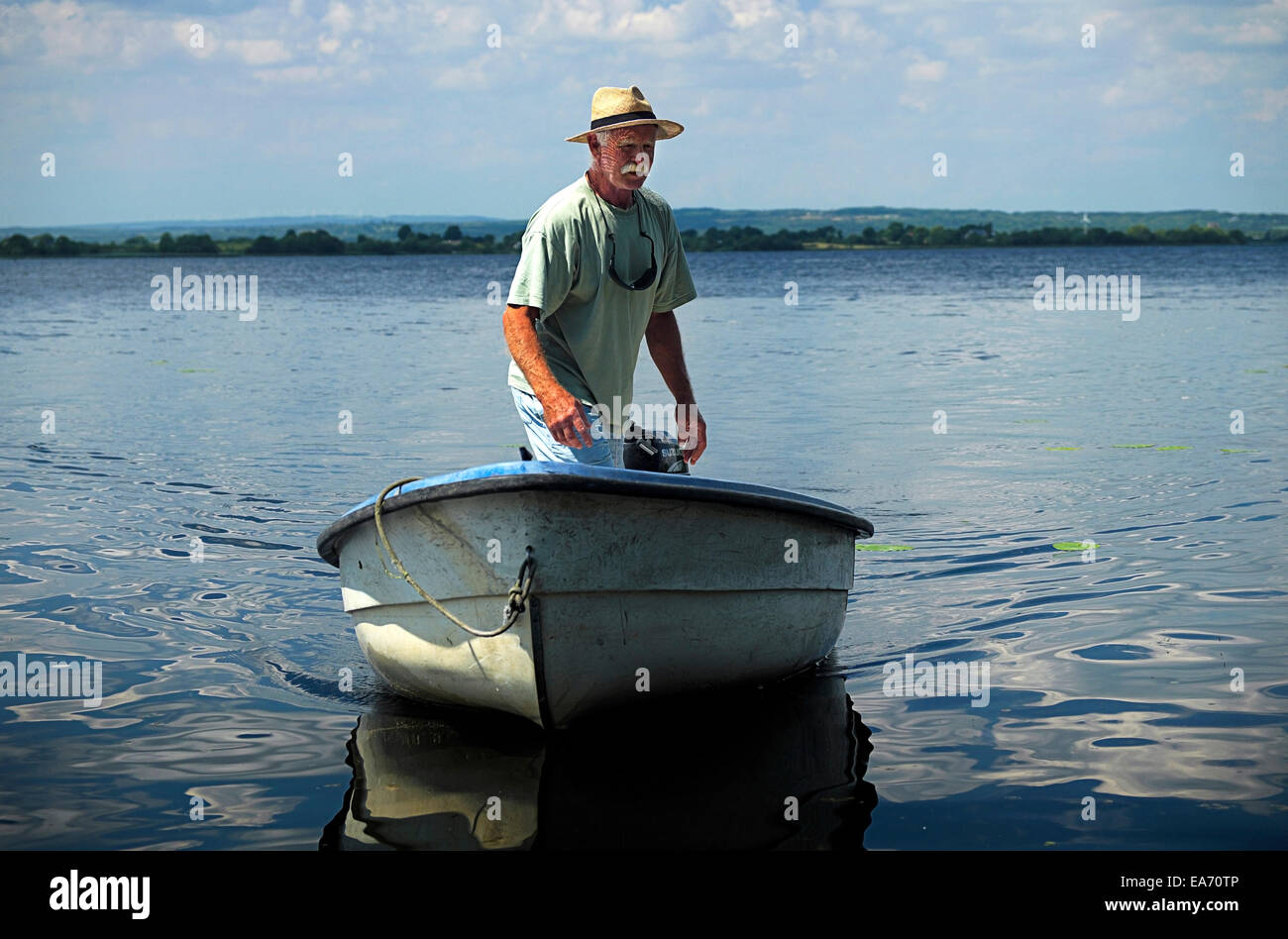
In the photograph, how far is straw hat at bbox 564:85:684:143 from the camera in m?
5.77

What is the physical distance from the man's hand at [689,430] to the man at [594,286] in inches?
23.6

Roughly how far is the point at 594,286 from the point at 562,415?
0.68m

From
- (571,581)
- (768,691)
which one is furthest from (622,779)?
(768,691)

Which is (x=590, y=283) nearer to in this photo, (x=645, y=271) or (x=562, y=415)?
(x=645, y=271)

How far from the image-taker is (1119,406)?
1777 centimetres

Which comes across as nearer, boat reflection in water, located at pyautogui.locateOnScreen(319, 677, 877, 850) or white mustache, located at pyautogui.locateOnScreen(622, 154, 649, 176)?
boat reflection in water, located at pyautogui.locateOnScreen(319, 677, 877, 850)

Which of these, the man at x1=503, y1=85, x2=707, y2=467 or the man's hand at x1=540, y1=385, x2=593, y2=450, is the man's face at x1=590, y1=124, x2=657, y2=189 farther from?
the man's hand at x1=540, y1=385, x2=593, y2=450

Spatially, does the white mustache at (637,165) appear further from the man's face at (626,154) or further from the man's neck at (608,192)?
the man's neck at (608,192)

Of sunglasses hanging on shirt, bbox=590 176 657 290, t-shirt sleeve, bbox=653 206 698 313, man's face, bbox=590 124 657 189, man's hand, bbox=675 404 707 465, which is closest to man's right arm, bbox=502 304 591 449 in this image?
sunglasses hanging on shirt, bbox=590 176 657 290

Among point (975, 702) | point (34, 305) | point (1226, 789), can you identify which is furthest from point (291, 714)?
point (34, 305)

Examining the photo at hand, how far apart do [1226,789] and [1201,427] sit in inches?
435

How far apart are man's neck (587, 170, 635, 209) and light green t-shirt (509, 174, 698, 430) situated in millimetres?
23

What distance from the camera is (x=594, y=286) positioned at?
233 inches
